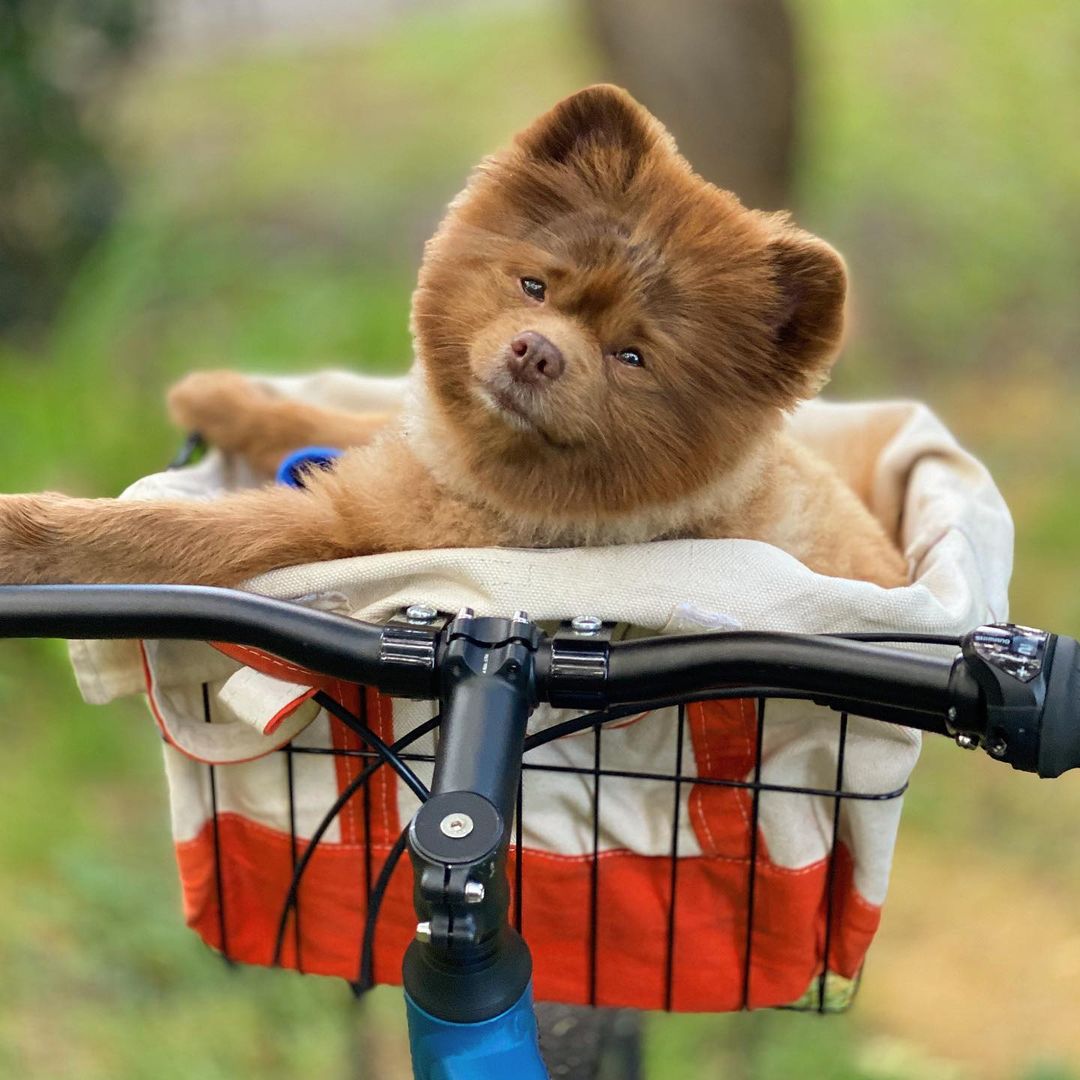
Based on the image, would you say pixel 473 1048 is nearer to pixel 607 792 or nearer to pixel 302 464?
pixel 607 792

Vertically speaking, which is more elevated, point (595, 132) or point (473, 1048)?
point (595, 132)

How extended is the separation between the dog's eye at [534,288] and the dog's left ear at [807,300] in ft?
0.77

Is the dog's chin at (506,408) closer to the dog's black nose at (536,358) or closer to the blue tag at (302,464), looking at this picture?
the dog's black nose at (536,358)

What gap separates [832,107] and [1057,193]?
1.18 m

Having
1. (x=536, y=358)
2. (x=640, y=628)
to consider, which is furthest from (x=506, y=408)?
(x=640, y=628)

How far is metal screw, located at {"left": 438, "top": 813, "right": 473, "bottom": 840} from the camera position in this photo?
2.73ft

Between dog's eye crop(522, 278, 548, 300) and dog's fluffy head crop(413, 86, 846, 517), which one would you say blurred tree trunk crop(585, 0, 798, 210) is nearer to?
dog's fluffy head crop(413, 86, 846, 517)

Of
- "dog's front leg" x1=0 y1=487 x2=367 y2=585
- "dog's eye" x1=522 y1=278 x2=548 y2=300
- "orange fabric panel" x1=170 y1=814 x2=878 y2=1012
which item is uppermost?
"dog's eye" x1=522 y1=278 x2=548 y2=300

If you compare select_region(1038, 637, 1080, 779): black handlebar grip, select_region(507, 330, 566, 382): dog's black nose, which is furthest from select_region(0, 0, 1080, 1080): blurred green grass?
select_region(1038, 637, 1080, 779): black handlebar grip

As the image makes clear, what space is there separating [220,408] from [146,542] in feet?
1.87

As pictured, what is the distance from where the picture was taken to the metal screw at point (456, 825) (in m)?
0.83

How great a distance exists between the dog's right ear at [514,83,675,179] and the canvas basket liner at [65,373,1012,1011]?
43 centimetres

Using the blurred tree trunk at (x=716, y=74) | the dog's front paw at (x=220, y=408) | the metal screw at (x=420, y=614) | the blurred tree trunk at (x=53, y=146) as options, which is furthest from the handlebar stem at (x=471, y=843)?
the blurred tree trunk at (x=53, y=146)

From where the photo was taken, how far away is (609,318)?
1274mm
